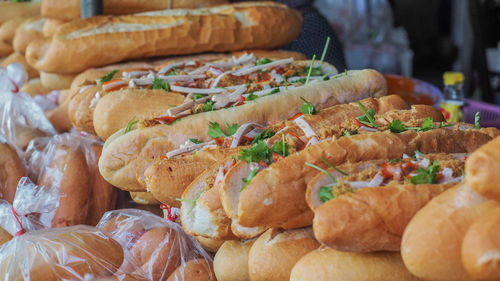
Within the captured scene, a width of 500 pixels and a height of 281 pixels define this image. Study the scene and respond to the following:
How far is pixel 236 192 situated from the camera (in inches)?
54.4

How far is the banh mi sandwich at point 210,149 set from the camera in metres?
1.63

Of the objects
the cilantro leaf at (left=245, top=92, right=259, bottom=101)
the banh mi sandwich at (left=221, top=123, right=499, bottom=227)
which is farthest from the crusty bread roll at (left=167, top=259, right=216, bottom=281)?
the cilantro leaf at (left=245, top=92, right=259, bottom=101)

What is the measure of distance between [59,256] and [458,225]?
3.68 ft

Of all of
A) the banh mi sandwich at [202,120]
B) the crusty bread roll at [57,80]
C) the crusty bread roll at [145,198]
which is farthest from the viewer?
the crusty bread roll at [57,80]

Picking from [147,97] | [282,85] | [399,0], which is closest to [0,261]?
[147,97]

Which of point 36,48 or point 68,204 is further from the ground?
point 36,48

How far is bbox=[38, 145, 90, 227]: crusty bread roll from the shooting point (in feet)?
7.02

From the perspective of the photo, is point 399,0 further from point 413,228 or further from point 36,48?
point 413,228

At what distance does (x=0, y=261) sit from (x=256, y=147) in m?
0.85

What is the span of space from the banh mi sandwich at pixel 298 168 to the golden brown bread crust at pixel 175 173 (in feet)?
0.99

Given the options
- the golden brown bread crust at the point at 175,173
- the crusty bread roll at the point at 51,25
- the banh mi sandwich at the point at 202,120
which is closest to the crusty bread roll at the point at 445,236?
the golden brown bread crust at the point at 175,173

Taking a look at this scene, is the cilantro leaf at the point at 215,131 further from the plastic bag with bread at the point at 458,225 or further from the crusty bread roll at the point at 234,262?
the plastic bag with bread at the point at 458,225

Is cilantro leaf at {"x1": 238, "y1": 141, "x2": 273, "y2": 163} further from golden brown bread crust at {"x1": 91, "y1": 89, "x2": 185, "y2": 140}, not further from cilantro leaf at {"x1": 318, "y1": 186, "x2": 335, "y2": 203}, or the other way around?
golden brown bread crust at {"x1": 91, "y1": 89, "x2": 185, "y2": 140}

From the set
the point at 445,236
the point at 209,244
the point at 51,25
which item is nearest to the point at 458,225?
the point at 445,236
